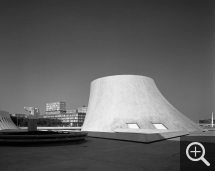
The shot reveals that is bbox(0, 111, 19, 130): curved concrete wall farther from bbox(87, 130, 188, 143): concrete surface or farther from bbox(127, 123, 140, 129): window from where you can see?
bbox(87, 130, 188, 143): concrete surface

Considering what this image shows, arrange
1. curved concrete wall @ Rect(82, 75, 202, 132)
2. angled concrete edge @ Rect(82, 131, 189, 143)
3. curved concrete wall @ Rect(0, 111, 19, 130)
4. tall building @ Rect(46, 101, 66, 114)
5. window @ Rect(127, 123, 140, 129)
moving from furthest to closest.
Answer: tall building @ Rect(46, 101, 66, 114) → curved concrete wall @ Rect(0, 111, 19, 130) → curved concrete wall @ Rect(82, 75, 202, 132) → window @ Rect(127, 123, 140, 129) → angled concrete edge @ Rect(82, 131, 189, 143)

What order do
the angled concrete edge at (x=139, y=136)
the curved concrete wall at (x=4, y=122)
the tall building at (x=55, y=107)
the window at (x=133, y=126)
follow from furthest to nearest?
the tall building at (x=55, y=107), the curved concrete wall at (x=4, y=122), the window at (x=133, y=126), the angled concrete edge at (x=139, y=136)

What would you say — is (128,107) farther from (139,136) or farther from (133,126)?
(139,136)

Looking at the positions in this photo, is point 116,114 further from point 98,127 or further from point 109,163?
point 109,163

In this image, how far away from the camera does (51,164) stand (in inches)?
213

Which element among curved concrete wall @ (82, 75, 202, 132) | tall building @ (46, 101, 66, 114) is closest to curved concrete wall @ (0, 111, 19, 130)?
curved concrete wall @ (82, 75, 202, 132)

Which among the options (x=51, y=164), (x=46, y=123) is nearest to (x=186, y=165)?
(x=51, y=164)

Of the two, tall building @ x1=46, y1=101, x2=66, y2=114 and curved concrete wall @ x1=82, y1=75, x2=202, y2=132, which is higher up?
curved concrete wall @ x1=82, y1=75, x2=202, y2=132

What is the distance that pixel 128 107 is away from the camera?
75.4 ft

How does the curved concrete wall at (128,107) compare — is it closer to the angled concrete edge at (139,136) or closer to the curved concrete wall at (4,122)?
the angled concrete edge at (139,136)

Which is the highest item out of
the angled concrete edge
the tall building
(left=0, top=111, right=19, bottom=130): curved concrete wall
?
the angled concrete edge

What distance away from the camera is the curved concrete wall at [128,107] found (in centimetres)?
2158

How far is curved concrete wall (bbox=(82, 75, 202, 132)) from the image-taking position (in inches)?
850

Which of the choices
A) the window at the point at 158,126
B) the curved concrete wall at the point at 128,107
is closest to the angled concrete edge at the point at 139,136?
the window at the point at 158,126
